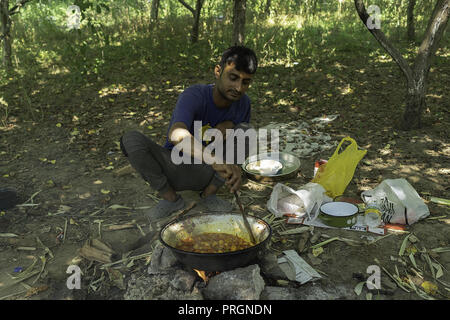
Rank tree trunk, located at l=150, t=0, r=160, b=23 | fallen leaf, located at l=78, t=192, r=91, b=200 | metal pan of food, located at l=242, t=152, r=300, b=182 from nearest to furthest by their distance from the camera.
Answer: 1. fallen leaf, located at l=78, t=192, r=91, b=200
2. metal pan of food, located at l=242, t=152, r=300, b=182
3. tree trunk, located at l=150, t=0, r=160, b=23

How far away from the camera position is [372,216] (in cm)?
323

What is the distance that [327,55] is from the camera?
7902 mm

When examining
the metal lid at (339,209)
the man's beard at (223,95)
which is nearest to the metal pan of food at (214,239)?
the metal lid at (339,209)

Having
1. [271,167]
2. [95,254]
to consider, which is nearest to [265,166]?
[271,167]

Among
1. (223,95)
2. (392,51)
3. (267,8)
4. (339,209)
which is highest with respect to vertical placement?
(267,8)

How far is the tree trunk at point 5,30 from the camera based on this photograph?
665cm

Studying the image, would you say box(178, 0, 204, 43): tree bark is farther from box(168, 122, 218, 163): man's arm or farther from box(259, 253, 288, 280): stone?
box(259, 253, 288, 280): stone

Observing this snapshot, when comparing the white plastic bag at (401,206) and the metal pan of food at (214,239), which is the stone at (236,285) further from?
the white plastic bag at (401,206)

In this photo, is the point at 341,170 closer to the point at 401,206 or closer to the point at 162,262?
the point at 401,206

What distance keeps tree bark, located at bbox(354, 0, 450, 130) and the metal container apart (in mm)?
2665

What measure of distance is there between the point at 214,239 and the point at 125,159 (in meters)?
2.62

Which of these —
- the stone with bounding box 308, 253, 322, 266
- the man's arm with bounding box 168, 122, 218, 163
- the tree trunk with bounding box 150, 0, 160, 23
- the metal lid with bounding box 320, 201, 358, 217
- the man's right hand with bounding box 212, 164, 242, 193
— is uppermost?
the tree trunk with bounding box 150, 0, 160, 23

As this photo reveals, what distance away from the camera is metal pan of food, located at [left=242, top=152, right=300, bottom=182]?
4180mm

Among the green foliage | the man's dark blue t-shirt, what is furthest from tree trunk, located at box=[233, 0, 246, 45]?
the man's dark blue t-shirt
